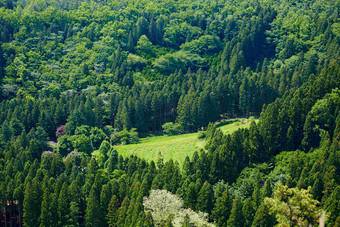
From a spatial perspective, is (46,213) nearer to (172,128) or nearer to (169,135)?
(169,135)

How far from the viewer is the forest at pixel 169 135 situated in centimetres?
7938

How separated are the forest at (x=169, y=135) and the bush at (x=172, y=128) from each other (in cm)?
74

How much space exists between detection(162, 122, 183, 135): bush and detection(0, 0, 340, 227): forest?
737mm

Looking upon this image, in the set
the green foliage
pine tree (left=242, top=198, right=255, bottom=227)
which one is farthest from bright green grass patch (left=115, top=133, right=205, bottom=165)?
the green foliage

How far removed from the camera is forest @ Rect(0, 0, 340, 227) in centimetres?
7938

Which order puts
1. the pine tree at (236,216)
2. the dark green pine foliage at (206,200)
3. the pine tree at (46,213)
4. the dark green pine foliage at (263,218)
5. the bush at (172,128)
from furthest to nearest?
1. the bush at (172,128)
2. the pine tree at (46,213)
3. the dark green pine foliage at (206,200)
4. the pine tree at (236,216)
5. the dark green pine foliage at (263,218)

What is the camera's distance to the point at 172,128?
144625 mm

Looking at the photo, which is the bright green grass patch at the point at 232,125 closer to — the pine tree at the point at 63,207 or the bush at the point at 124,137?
the bush at the point at 124,137

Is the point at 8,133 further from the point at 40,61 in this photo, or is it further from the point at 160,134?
the point at 40,61

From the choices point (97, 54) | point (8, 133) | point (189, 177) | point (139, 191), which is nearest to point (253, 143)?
point (189, 177)

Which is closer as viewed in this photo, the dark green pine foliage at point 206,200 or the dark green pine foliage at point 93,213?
the dark green pine foliage at point 206,200

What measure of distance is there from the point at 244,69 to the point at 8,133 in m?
99.6

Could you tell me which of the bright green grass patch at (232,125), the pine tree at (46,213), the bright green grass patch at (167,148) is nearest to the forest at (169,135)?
the pine tree at (46,213)

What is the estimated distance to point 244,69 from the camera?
18450 cm
